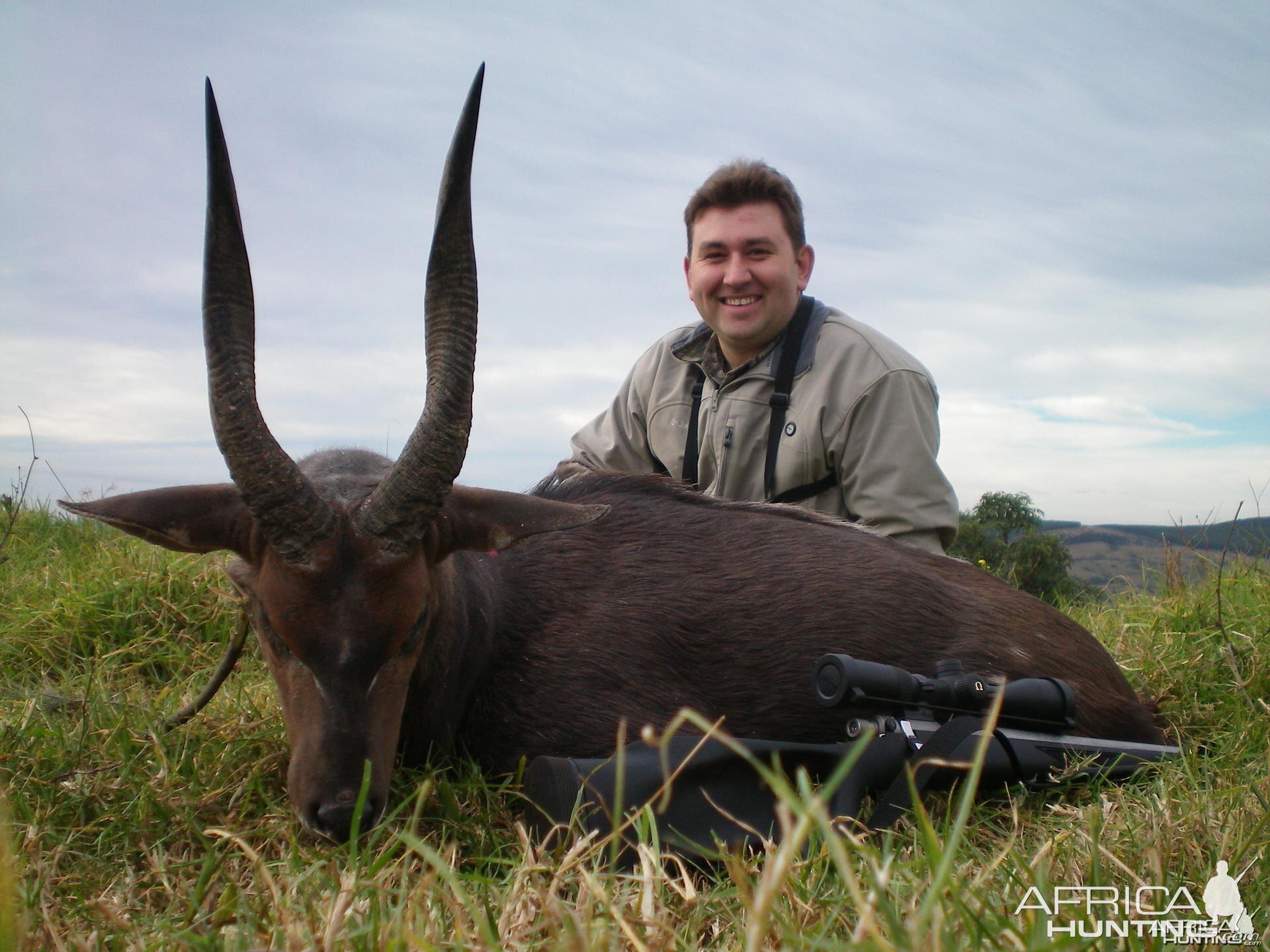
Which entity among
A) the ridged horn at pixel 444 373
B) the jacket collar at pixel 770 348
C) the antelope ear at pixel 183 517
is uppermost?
the jacket collar at pixel 770 348

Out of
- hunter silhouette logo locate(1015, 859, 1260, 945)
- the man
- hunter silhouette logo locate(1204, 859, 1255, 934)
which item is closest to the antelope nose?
hunter silhouette logo locate(1015, 859, 1260, 945)

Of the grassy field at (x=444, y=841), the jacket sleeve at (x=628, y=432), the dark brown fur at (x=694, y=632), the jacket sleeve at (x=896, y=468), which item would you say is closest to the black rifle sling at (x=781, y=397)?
the jacket sleeve at (x=896, y=468)

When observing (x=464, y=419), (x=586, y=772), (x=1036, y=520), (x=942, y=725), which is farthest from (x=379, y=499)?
(x=1036, y=520)

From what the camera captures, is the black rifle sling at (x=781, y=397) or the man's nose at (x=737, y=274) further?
the man's nose at (x=737, y=274)

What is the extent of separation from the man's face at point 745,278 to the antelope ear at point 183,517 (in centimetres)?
351

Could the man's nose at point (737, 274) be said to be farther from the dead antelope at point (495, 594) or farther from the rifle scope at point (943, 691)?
the rifle scope at point (943, 691)

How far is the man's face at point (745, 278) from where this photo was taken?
19.7 feet

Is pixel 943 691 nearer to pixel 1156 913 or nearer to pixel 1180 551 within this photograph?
pixel 1156 913

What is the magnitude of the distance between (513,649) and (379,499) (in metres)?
1.05

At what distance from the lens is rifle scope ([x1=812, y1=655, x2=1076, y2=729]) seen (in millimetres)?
3221

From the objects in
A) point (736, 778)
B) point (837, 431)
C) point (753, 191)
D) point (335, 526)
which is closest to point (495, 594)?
point (335, 526)

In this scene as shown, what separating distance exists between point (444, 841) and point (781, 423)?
11.0 ft

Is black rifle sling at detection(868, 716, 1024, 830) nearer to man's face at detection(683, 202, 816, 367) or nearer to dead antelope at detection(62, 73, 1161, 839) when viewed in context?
dead antelope at detection(62, 73, 1161, 839)

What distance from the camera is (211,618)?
5.73 meters
